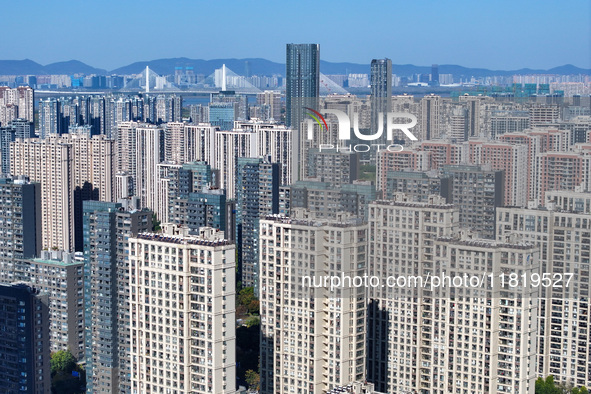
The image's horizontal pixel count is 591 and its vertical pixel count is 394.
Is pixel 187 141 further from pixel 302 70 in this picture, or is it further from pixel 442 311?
pixel 442 311

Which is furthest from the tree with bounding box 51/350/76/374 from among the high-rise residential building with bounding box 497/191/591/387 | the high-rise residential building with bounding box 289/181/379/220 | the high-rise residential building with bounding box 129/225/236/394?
the high-rise residential building with bounding box 497/191/591/387

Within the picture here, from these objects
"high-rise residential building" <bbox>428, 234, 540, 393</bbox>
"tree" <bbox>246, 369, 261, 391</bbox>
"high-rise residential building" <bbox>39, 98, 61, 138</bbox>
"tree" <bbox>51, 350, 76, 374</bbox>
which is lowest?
"tree" <bbox>51, 350, 76, 374</bbox>

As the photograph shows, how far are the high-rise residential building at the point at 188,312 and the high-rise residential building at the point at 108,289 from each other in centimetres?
188

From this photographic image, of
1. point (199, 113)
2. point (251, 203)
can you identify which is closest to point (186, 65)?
point (199, 113)

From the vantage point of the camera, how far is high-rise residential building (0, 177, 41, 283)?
11.9 meters

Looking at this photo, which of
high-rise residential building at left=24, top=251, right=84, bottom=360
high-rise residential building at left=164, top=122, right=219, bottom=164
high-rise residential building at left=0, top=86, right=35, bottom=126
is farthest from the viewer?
high-rise residential building at left=0, top=86, right=35, bottom=126

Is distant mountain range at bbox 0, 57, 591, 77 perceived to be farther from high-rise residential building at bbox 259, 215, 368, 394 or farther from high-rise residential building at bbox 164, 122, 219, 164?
high-rise residential building at bbox 259, 215, 368, 394

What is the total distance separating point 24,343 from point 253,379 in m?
2.12

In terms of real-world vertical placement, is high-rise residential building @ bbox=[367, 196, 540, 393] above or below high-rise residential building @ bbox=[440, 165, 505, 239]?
below

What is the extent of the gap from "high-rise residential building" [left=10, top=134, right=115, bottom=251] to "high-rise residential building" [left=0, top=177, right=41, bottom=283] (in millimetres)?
2618

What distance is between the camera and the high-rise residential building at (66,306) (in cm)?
1064

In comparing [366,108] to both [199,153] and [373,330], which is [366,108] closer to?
[373,330]

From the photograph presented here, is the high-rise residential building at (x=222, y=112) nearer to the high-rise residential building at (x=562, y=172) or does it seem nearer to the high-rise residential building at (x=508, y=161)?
the high-rise residential building at (x=508, y=161)

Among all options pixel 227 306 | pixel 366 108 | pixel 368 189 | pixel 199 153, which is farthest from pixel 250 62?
pixel 227 306
